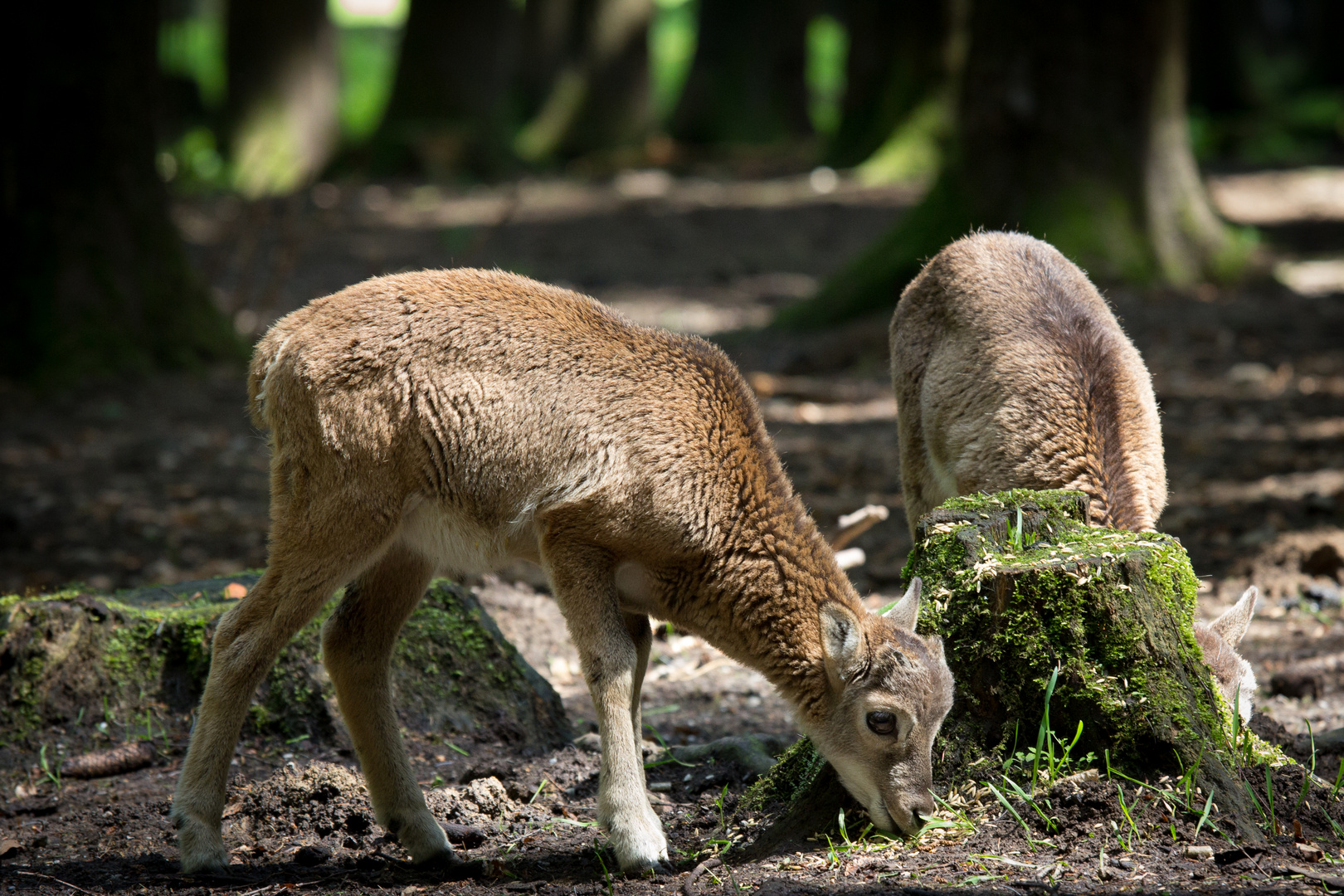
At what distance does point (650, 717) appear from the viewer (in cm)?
671

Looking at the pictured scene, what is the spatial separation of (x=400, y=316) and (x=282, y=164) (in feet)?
66.1

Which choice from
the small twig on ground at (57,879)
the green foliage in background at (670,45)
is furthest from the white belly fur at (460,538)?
the green foliage in background at (670,45)

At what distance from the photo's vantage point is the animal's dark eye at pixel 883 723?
4668mm

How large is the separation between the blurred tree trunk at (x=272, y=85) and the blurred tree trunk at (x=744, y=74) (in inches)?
345

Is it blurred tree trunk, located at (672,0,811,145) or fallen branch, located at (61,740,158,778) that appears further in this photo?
blurred tree trunk, located at (672,0,811,145)

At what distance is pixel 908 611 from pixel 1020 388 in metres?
2.23

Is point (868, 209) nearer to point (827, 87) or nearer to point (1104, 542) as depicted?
point (1104, 542)

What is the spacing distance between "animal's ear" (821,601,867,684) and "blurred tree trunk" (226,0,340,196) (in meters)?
21.1

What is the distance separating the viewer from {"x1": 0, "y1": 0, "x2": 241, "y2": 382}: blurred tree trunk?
11375mm

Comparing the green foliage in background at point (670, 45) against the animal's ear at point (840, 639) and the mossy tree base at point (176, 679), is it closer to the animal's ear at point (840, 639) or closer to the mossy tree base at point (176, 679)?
the mossy tree base at point (176, 679)

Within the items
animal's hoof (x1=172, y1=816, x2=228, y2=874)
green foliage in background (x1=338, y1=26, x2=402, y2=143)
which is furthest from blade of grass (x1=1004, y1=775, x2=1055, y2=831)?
green foliage in background (x1=338, y1=26, x2=402, y2=143)

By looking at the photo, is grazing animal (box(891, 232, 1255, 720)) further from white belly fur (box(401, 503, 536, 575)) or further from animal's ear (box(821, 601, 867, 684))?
white belly fur (box(401, 503, 536, 575))

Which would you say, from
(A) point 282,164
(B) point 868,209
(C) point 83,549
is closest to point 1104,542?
(C) point 83,549

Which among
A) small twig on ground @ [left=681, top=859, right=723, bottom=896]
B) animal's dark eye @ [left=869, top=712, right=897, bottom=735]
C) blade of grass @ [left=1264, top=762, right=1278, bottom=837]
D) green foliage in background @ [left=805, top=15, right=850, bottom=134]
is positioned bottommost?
small twig on ground @ [left=681, top=859, right=723, bottom=896]
